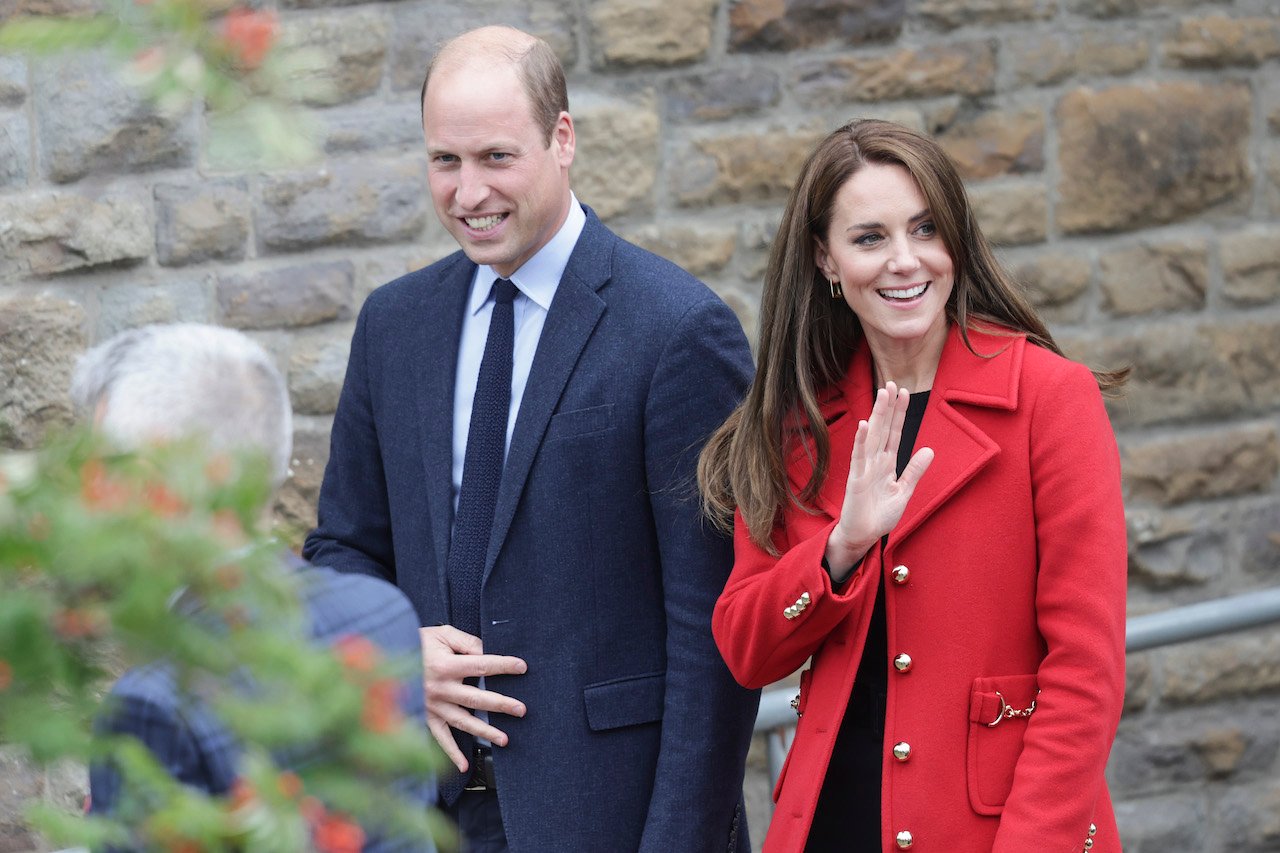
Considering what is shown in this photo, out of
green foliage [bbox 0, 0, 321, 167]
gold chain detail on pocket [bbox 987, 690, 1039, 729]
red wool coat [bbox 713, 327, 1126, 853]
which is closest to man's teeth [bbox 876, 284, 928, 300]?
red wool coat [bbox 713, 327, 1126, 853]

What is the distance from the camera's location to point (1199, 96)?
13.5 ft

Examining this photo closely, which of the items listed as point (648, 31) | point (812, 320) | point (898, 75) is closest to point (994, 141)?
point (898, 75)

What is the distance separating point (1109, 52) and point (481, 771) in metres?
2.70

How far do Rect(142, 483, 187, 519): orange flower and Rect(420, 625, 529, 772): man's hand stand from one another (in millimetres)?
1675

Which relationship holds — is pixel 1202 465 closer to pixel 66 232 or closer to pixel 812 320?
pixel 812 320

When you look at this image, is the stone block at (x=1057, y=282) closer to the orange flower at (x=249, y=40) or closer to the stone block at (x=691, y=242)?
the stone block at (x=691, y=242)

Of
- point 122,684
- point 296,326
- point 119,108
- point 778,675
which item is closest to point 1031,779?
point 778,675

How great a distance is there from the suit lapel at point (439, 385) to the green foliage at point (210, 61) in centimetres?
169

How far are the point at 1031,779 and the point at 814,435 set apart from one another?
1.99 feet

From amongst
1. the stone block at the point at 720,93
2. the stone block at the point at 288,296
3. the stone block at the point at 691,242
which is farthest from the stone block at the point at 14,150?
the stone block at the point at 720,93

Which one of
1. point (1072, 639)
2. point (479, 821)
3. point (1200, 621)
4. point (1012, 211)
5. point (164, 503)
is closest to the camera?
point (164, 503)

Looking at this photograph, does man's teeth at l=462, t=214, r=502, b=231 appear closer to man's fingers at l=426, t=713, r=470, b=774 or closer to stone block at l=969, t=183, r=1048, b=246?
man's fingers at l=426, t=713, r=470, b=774

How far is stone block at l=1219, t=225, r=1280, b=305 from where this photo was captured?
416 cm

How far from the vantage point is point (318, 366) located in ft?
11.9
